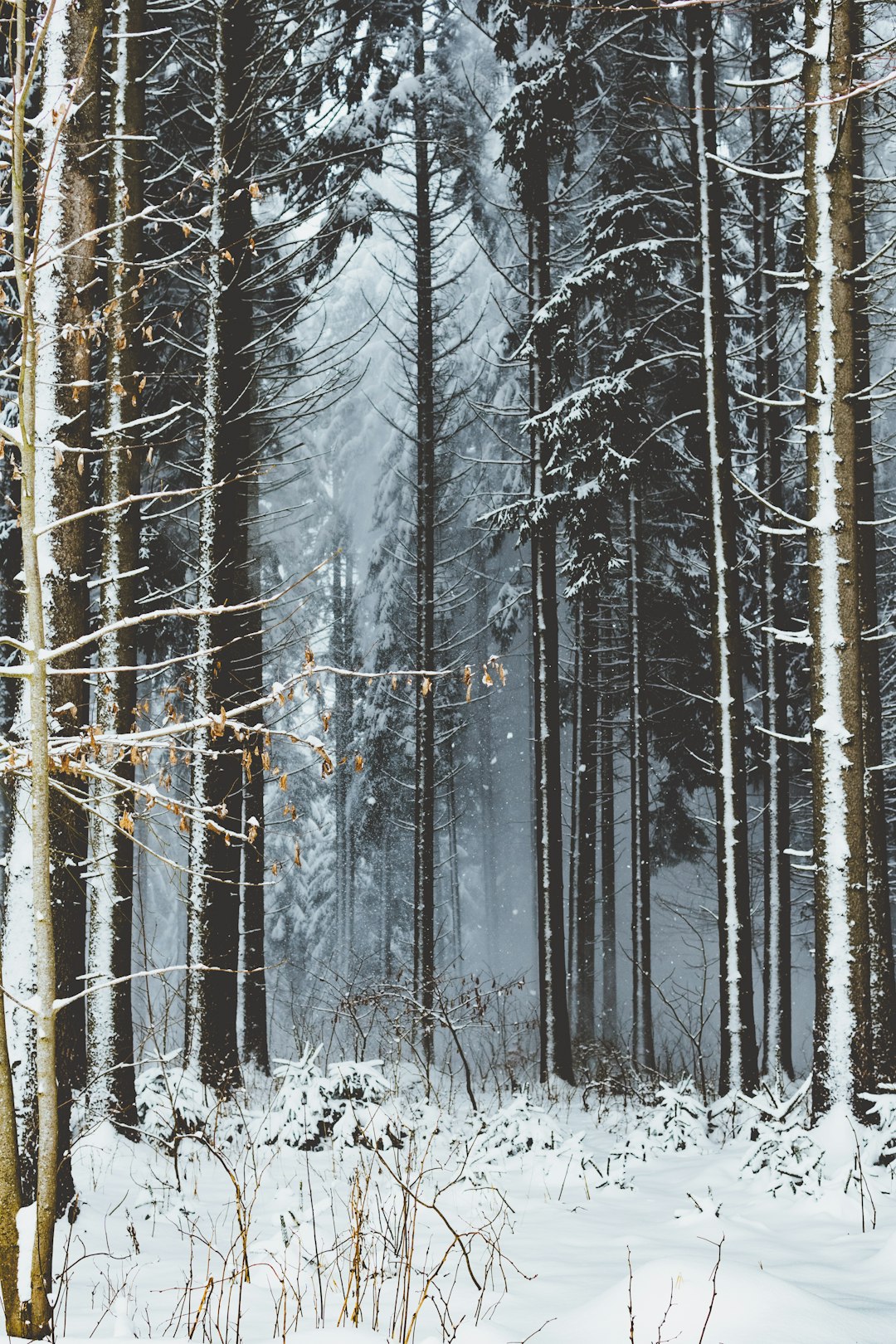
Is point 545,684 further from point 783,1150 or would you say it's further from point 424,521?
point 783,1150

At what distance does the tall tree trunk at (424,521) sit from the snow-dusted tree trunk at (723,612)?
5380mm

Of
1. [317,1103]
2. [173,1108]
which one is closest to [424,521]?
[317,1103]

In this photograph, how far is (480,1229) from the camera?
3.21m

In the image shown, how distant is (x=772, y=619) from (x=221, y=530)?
7404 mm

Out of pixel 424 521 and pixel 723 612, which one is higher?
pixel 424 521

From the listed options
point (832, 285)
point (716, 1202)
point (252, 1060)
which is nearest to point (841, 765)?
point (716, 1202)

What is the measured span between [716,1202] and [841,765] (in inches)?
100

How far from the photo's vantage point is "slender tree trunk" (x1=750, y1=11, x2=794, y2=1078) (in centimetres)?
1168

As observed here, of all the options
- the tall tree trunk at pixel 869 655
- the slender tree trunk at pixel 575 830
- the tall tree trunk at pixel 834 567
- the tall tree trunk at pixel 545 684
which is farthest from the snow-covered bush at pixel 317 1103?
the slender tree trunk at pixel 575 830

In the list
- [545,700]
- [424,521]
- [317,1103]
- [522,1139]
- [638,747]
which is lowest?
[522,1139]

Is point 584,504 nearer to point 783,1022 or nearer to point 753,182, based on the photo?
point 753,182

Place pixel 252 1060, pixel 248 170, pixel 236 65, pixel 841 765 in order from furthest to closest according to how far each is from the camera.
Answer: pixel 252 1060
pixel 248 170
pixel 236 65
pixel 841 765

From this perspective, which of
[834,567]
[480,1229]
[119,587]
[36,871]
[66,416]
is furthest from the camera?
[119,587]

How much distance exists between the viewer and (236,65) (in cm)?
860
